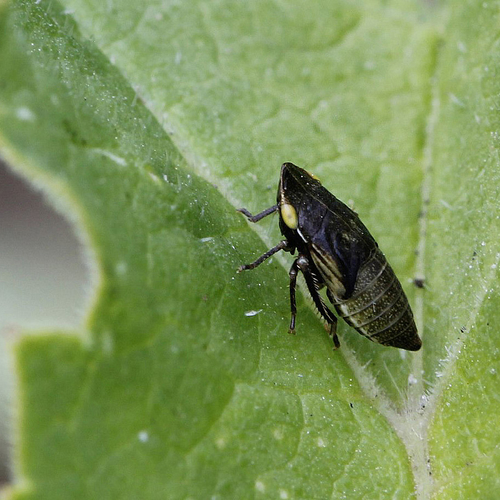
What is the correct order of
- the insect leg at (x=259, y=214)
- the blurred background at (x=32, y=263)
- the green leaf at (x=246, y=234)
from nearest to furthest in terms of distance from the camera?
the green leaf at (x=246, y=234) → the insect leg at (x=259, y=214) → the blurred background at (x=32, y=263)

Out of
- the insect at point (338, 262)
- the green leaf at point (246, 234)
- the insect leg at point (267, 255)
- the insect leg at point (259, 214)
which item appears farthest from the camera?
the insect leg at point (259, 214)

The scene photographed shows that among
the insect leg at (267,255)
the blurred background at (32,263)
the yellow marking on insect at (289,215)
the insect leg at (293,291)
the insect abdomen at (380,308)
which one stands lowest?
the insect abdomen at (380,308)

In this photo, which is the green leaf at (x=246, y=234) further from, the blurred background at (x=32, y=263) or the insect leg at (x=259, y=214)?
the blurred background at (x=32, y=263)

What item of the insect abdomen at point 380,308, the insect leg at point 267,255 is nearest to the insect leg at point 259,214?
the insect leg at point 267,255

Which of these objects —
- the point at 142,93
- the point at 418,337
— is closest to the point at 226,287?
the point at 418,337

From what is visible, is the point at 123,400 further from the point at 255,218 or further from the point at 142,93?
the point at 142,93

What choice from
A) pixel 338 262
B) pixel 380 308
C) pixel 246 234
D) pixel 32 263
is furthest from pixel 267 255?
pixel 32 263
